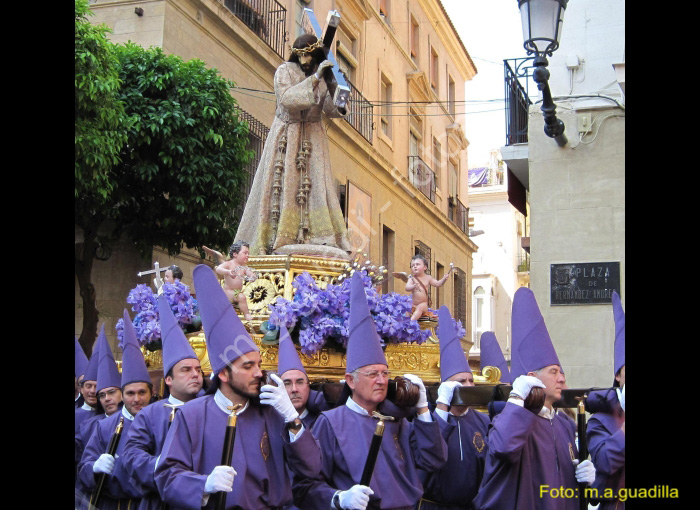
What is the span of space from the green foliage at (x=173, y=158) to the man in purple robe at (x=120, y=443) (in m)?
7.06

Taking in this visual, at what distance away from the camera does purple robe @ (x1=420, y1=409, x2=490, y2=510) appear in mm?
5824

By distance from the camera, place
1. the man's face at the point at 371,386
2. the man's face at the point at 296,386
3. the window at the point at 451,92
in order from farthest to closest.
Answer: the window at the point at 451,92 < the man's face at the point at 296,386 < the man's face at the point at 371,386

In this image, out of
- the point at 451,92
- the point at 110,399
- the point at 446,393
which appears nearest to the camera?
the point at 446,393

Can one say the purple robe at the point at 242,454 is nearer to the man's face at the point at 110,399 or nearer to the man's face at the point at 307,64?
the man's face at the point at 110,399

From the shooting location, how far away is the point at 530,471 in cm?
499

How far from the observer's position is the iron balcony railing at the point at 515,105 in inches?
484

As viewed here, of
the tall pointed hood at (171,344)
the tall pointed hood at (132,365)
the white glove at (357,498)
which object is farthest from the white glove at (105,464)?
the white glove at (357,498)

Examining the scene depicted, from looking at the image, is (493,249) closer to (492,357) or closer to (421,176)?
(421,176)

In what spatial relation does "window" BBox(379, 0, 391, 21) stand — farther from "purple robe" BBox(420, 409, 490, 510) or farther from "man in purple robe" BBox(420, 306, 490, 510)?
"purple robe" BBox(420, 409, 490, 510)

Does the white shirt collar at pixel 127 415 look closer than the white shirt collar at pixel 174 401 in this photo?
No

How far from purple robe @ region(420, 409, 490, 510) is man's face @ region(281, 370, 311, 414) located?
0.85 meters

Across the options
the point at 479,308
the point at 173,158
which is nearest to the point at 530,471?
the point at 173,158

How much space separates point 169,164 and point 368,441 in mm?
8941
